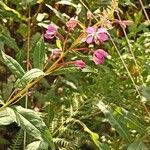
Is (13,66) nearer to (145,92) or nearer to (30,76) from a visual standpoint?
(30,76)

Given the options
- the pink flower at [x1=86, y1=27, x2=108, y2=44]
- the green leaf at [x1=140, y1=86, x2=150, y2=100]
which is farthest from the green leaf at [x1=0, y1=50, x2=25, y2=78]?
the green leaf at [x1=140, y1=86, x2=150, y2=100]

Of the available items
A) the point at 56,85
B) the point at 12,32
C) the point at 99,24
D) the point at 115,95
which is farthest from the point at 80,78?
the point at 99,24

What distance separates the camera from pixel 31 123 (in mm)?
1242

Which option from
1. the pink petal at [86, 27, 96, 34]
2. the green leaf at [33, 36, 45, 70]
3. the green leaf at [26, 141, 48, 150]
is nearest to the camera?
the pink petal at [86, 27, 96, 34]

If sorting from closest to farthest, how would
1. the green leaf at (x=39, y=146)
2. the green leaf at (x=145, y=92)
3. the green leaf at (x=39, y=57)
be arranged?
the green leaf at (x=39, y=57) < the green leaf at (x=39, y=146) < the green leaf at (x=145, y=92)

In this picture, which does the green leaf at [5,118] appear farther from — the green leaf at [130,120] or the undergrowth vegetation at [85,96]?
the green leaf at [130,120]

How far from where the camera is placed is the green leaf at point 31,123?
1225 mm

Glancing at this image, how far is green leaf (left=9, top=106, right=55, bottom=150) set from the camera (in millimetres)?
1225

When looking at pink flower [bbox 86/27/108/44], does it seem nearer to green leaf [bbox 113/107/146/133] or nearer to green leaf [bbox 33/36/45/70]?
green leaf [bbox 33/36/45/70]

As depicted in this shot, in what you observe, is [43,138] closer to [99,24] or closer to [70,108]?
[99,24]

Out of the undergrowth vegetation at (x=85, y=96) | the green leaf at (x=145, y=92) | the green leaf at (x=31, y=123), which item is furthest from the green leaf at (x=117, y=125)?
the green leaf at (x=31, y=123)

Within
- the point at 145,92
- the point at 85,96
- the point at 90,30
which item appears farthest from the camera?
the point at 85,96

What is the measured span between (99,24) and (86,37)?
0.06 meters

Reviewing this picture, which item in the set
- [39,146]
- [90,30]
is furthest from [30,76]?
[39,146]
